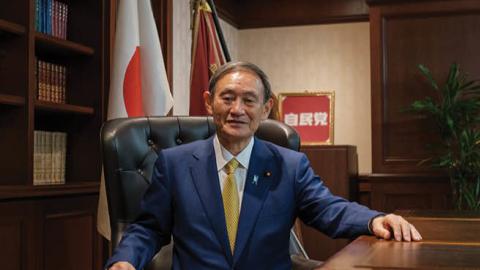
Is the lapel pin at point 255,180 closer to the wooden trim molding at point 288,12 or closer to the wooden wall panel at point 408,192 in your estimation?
the wooden wall panel at point 408,192

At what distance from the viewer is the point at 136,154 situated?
2090 mm

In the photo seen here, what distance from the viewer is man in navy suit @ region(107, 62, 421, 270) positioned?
1.82 m

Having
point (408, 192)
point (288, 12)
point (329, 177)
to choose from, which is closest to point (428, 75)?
point (408, 192)

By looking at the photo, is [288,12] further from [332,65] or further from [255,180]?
[255,180]

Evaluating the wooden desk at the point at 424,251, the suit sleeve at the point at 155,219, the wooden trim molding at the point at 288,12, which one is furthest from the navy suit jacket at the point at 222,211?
the wooden trim molding at the point at 288,12

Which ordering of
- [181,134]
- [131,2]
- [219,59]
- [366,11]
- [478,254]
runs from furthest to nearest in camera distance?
1. [366,11]
2. [219,59]
3. [131,2]
4. [181,134]
5. [478,254]

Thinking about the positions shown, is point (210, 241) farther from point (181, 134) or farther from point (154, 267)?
point (181, 134)

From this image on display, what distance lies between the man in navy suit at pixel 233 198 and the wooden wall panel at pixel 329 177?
340 cm

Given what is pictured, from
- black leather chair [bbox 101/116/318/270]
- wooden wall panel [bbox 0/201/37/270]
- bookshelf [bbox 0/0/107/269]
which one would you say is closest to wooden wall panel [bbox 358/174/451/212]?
bookshelf [bbox 0/0/107/269]

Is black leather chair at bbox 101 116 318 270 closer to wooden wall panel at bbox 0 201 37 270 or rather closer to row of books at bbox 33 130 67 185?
wooden wall panel at bbox 0 201 37 270

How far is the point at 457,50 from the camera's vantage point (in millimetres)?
5184

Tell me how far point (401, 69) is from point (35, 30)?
10.1 ft

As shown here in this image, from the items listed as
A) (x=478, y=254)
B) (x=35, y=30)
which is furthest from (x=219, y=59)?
(x=478, y=254)

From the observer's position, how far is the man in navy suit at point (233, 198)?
1.82 meters
